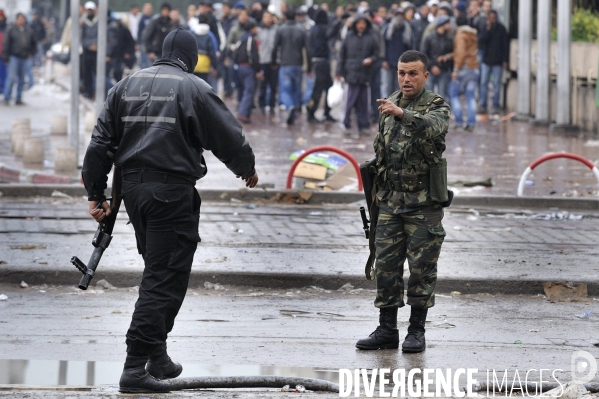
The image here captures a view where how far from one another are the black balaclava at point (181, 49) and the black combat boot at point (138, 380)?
1.45 meters

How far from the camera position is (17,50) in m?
25.2

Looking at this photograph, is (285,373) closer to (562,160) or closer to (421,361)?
(421,361)

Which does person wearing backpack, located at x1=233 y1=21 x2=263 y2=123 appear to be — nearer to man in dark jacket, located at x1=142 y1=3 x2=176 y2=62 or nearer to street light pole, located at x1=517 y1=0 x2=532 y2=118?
man in dark jacket, located at x1=142 y1=3 x2=176 y2=62

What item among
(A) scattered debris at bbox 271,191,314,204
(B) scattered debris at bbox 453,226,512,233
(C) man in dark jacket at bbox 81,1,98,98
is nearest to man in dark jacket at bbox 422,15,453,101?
(C) man in dark jacket at bbox 81,1,98,98

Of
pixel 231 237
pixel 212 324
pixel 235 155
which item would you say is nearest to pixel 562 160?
pixel 231 237

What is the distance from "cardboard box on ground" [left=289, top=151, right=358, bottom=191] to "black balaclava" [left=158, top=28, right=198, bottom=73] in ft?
22.2

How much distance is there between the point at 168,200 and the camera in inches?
218

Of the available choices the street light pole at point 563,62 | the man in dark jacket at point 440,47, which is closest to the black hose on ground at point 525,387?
the man in dark jacket at point 440,47

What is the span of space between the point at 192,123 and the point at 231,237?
15.0 feet

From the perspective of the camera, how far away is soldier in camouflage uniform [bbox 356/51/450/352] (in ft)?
20.8

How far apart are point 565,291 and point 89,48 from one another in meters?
18.4

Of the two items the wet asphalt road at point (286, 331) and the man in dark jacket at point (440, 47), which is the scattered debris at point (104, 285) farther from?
the man in dark jacket at point (440, 47)

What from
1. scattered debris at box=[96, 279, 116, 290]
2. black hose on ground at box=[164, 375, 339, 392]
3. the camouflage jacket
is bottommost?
scattered debris at box=[96, 279, 116, 290]

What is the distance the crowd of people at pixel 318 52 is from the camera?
774 inches
